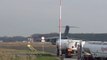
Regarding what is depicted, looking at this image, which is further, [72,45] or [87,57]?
[72,45]

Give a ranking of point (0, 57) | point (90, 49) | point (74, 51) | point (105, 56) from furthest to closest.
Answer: point (74, 51) → point (90, 49) → point (105, 56) → point (0, 57)

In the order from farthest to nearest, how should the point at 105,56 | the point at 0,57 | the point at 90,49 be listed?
1. the point at 90,49
2. the point at 105,56
3. the point at 0,57

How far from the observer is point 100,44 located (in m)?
38.5

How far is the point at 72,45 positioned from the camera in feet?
177

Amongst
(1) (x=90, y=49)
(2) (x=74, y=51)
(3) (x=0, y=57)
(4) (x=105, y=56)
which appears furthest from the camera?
(2) (x=74, y=51)

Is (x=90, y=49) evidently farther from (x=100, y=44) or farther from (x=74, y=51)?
(x=74, y=51)

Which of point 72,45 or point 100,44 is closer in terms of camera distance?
point 100,44

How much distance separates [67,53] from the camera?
54031 millimetres

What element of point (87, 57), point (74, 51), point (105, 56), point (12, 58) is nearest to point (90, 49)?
point (87, 57)

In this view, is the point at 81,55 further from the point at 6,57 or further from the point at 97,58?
the point at 6,57

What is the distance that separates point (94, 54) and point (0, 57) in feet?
32.5

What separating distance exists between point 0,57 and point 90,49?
34.7 feet

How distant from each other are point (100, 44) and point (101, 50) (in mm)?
1808

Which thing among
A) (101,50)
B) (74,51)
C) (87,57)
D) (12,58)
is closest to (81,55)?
(87,57)
